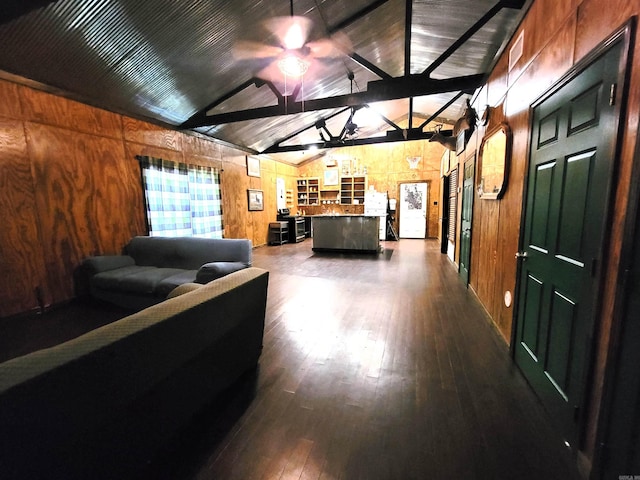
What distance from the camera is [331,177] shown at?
10250mm

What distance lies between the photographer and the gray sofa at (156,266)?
9.95 feet

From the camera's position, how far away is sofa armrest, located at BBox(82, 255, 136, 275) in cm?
333

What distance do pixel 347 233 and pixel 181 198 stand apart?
12.5 ft

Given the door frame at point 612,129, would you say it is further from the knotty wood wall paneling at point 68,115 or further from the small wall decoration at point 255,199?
the small wall decoration at point 255,199

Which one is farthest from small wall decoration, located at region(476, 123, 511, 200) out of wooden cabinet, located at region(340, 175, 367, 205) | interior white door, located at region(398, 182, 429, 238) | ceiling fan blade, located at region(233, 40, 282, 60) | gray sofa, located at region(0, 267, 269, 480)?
wooden cabinet, located at region(340, 175, 367, 205)

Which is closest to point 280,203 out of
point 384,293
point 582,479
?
point 384,293

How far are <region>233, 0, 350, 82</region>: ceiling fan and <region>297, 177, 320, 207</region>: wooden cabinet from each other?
607 cm

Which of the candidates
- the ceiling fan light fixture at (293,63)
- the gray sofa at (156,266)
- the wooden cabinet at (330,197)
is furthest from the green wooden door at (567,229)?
the wooden cabinet at (330,197)

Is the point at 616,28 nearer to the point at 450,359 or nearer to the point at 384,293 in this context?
the point at 450,359

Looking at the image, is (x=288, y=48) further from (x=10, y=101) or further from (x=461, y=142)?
(x=461, y=142)

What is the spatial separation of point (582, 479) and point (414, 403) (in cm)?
78

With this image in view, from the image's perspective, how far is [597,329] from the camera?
1191 millimetres

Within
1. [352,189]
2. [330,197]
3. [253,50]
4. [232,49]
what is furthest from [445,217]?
[232,49]

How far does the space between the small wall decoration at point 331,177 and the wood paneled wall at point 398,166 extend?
195 mm
